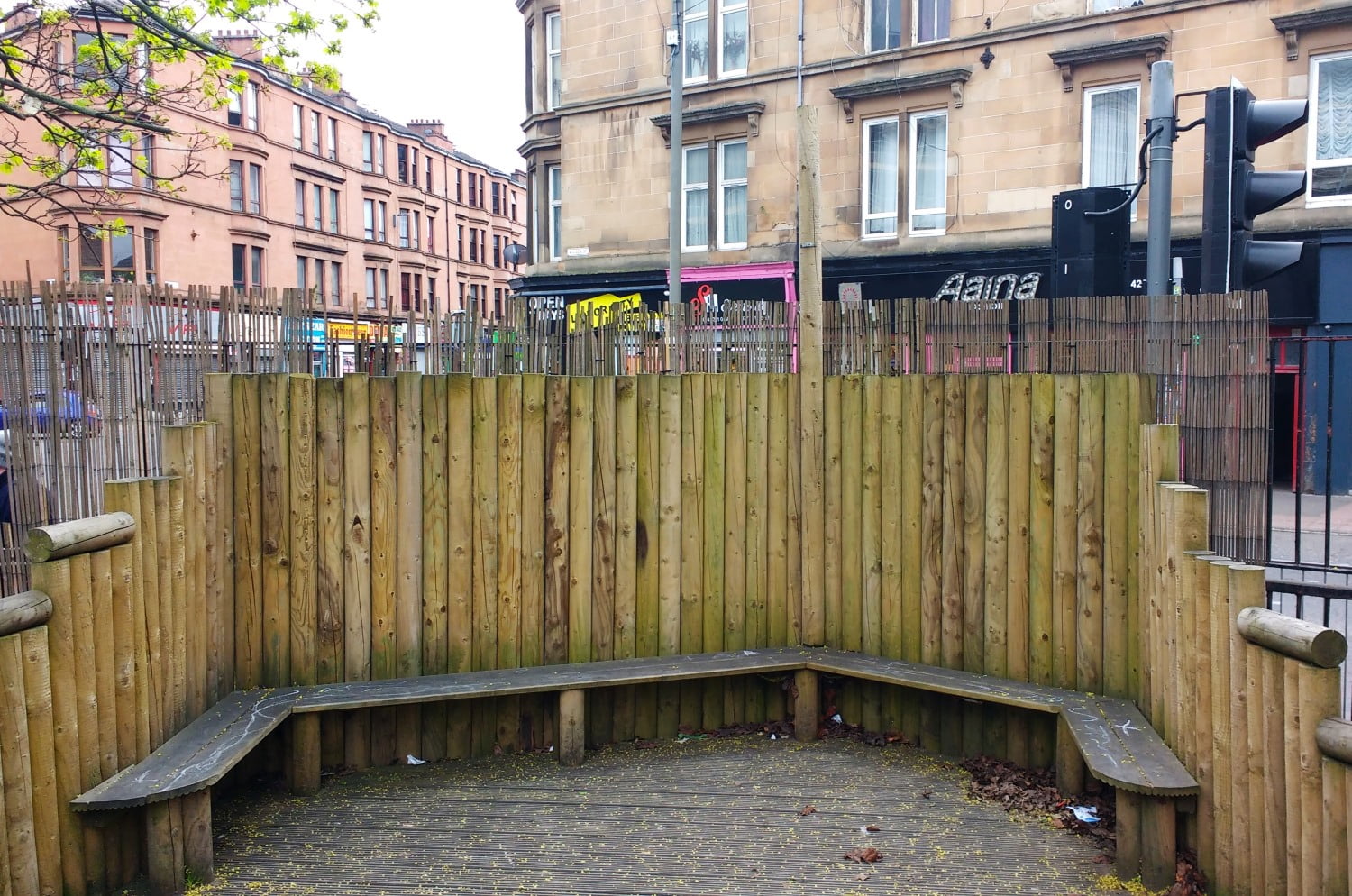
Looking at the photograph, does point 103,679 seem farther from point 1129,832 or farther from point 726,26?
point 726,26

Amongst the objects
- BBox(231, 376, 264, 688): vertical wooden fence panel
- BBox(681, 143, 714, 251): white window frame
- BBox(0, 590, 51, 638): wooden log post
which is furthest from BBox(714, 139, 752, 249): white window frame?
BBox(0, 590, 51, 638): wooden log post

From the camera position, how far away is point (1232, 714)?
12.8ft

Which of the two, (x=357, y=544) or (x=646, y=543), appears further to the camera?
(x=646, y=543)

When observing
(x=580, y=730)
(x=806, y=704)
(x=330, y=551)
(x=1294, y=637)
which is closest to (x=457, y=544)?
(x=330, y=551)

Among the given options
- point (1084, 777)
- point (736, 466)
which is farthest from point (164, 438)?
point (1084, 777)

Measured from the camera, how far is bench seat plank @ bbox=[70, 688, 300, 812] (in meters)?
4.02

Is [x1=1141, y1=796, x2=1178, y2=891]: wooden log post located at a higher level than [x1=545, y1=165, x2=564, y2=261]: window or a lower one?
lower

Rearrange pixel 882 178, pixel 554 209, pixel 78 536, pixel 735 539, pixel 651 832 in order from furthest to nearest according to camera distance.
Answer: pixel 554 209
pixel 882 178
pixel 735 539
pixel 651 832
pixel 78 536

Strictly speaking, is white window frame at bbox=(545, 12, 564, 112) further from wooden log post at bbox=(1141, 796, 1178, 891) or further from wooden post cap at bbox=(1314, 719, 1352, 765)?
wooden post cap at bbox=(1314, 719, 1352, 765)

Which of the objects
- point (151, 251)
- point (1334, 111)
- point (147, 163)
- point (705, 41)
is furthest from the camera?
point (151, 251)

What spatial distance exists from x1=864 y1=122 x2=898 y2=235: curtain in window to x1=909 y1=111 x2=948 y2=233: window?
1.25 ft

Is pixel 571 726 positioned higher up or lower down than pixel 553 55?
lower down

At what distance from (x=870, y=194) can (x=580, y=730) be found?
51.1 ft

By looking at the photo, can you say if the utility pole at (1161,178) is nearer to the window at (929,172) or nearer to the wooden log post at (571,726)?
the wooden log post at (571,726)
